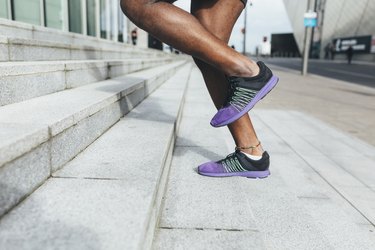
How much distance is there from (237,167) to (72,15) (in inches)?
257

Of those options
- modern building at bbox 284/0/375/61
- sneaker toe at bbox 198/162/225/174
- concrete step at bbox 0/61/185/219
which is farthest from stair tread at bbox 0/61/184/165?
modern building at bbox 284/0/375/61

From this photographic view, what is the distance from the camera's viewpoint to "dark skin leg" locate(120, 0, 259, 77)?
4.94 ft

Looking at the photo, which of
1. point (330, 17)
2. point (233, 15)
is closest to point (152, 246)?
point (233, 15)

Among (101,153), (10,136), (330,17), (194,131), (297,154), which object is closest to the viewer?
(10,136)

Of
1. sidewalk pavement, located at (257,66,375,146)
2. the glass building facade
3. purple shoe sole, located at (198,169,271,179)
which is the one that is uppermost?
the glass building facade

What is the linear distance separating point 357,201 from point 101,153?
4.72 feet

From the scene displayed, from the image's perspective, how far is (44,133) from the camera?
1.27 meters

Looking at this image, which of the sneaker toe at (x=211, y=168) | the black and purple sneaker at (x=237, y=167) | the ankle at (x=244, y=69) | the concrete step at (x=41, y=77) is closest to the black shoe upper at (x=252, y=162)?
the black and purple sneaker at (x=237, y=167)

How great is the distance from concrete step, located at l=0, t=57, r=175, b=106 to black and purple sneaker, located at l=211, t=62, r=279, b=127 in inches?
41.4

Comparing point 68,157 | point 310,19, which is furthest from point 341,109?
point 310,19

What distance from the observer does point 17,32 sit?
344cm

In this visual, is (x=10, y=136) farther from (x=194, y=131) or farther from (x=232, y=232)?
(x=194, y=131)

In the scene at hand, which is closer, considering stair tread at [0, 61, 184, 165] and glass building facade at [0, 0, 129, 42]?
stair tread at [0, 61, 184, 165]

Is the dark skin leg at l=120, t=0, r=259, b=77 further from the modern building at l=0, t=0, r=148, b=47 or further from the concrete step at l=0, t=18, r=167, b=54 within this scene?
the modern building at l=0, t=0, r=148, b=47
